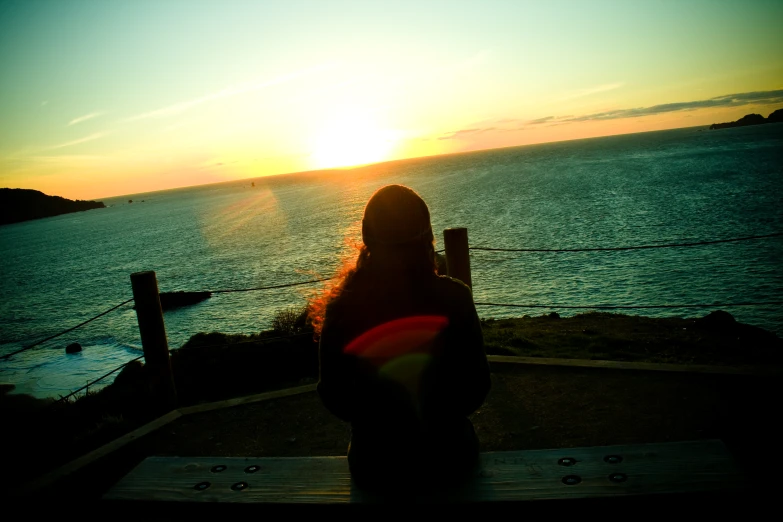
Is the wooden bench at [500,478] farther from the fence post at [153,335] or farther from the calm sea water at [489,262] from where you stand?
the fence post at [153,335]

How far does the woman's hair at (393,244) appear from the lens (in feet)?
6.71

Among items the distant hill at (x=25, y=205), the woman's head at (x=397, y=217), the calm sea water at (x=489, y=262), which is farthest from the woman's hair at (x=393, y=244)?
the distant hill at (x=25, y=205)

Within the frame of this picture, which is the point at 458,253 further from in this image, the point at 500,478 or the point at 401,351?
the point at 401,351

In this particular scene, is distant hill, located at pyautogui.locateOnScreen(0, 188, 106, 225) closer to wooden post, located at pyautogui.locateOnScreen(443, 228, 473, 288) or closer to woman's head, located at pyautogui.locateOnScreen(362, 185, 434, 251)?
wooden post, located at pyautogui.locateOnScreen(443, 228, 473, 288)

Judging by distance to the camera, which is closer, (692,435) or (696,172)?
(692,435)

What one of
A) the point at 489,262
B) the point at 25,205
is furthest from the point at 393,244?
the point at 25,205

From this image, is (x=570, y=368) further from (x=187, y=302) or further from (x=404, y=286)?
(x=187, y=302)

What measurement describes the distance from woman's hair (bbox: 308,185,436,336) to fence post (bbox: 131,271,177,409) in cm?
364

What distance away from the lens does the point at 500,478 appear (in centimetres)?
229

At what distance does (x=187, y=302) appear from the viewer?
108ft

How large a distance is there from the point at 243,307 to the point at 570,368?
2607 cm

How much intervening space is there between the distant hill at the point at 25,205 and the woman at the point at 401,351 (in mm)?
213406

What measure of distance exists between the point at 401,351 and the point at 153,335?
13.2 feet

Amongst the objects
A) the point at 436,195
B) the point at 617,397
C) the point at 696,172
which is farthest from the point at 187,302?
the point at 696,172
